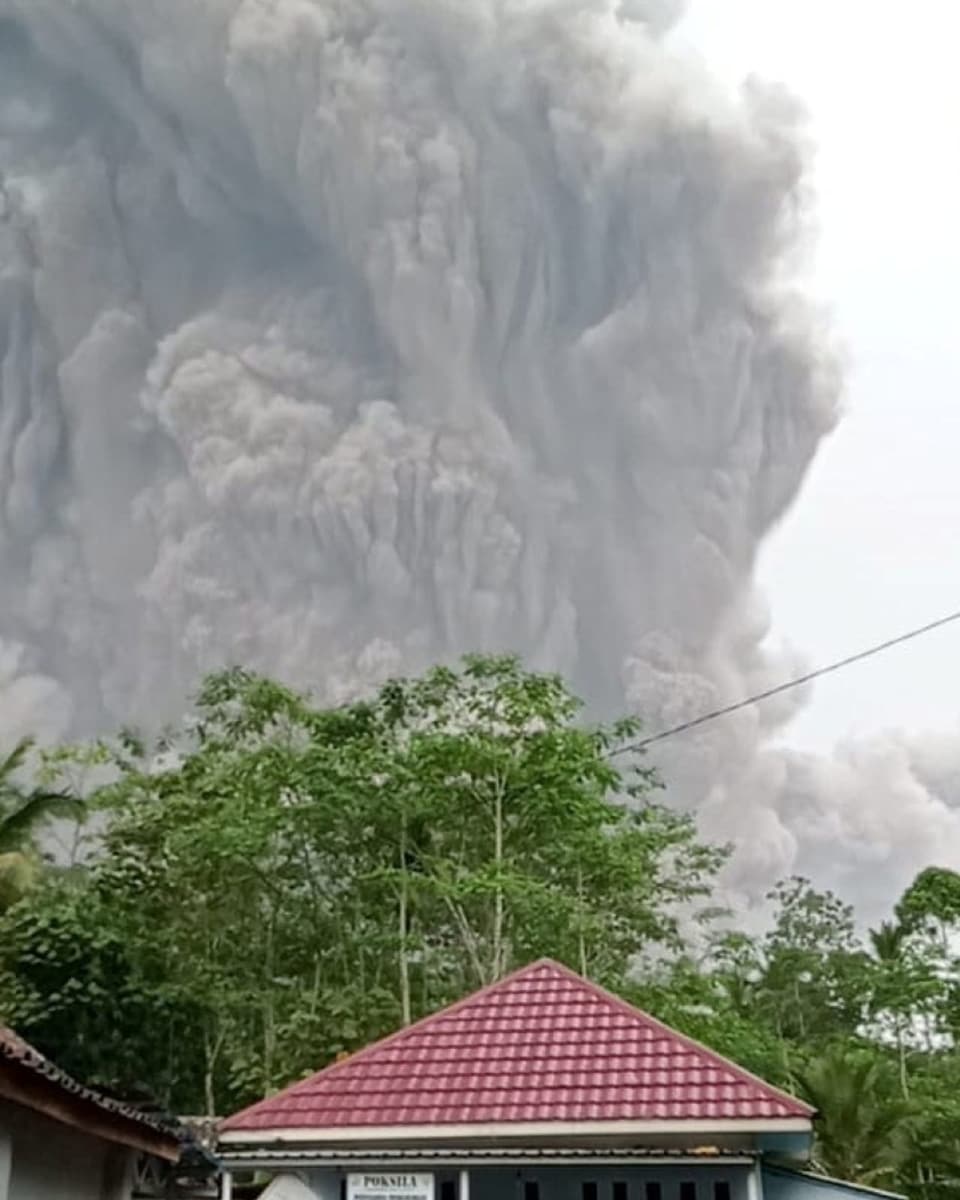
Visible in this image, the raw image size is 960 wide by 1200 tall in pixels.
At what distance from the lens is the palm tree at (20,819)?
67.6ft

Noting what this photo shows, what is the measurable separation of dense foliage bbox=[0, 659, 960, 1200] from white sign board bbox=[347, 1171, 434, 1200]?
10.9 m

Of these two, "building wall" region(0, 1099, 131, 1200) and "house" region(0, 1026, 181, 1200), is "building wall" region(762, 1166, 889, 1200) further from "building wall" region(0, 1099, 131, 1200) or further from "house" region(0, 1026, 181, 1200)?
"building wall" region(0, 1099, 131, 1200)

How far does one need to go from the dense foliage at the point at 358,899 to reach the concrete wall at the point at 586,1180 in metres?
10.7

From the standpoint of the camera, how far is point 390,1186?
9297 millimetres

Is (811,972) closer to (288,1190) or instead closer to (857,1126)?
(857,1126)

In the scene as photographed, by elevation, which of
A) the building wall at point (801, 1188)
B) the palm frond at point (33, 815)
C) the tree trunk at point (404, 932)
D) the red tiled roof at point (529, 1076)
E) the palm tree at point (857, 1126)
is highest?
the palm frond at point (33, 815)

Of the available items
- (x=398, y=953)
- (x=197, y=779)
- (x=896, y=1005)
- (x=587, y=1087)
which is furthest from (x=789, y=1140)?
(x=896, y=1005)

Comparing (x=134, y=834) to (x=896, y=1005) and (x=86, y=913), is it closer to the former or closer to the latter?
(x=86, y=913)

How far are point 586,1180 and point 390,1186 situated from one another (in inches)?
51.3

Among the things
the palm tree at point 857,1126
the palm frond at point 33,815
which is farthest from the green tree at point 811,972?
the palm frond at point 33,815

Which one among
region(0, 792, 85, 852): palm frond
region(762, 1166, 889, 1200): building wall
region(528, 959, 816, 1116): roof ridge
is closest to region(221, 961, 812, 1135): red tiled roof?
region(528, 959, 816, 1116): roof ridge

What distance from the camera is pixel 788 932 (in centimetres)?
4422

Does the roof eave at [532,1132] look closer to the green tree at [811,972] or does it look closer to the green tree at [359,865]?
the green tree at [359,865]

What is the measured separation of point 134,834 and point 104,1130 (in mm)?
15099
